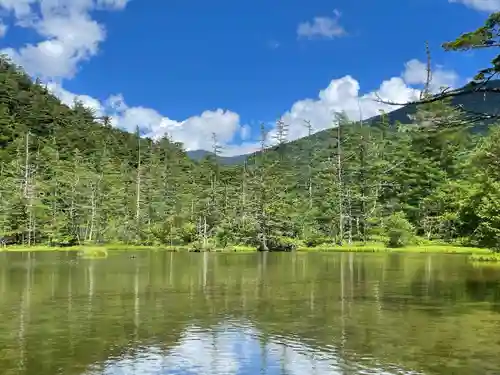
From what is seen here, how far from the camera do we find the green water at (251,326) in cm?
1152

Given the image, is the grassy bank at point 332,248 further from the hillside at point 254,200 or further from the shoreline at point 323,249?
the hillside at point 254,200

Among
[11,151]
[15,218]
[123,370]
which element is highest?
[11,151]

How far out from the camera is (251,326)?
15.5 meters

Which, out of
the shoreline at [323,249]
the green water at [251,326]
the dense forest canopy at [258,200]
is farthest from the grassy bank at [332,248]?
the green water at [251,326]

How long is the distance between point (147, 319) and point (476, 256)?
30.2 m

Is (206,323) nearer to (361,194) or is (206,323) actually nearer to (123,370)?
(123,370)

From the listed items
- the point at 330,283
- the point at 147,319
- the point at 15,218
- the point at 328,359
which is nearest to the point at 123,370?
the point at 328,359

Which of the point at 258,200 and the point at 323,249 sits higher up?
the point at 258,200

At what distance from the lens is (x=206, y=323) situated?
15.9 m

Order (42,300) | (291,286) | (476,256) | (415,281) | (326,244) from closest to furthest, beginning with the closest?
1. (42,300)
2. (291,286)
3. (415,281)
4. (476,256)
5. (326,244)

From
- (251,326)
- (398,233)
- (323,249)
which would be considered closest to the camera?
(251,326)

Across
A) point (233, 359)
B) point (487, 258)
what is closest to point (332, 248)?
point (487, 258)

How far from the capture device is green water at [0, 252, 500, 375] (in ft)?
37.8

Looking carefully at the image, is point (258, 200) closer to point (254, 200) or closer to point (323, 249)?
point (254, 200)
